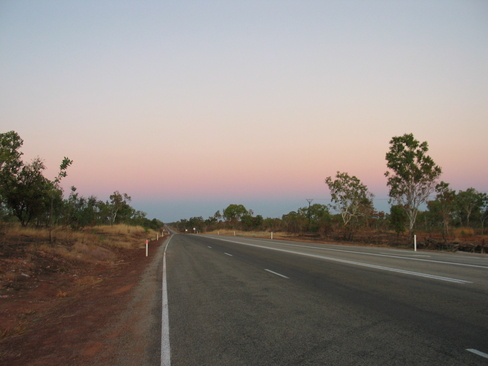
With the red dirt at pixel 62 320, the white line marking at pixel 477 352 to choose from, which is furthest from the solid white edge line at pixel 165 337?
the white line marking at pixel 477 352

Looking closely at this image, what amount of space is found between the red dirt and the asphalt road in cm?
124

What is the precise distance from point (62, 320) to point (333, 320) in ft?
19.5

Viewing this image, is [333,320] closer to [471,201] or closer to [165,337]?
[165,337]

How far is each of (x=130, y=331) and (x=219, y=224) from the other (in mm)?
111090

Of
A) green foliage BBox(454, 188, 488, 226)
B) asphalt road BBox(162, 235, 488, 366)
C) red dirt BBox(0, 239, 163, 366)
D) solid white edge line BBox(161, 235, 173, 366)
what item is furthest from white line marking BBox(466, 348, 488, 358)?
green foliage BBox(454, 188, 488, 226)

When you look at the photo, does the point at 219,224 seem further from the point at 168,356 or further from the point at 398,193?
the point at 168,356

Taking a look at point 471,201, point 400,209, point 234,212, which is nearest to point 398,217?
point 400,209

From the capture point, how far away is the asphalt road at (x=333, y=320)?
4.55 metres

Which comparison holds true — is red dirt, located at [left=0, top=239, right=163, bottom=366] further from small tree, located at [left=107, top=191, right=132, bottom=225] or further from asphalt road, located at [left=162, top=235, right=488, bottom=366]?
small tree, located at [left=107, top=191, right=132, bottom=225]

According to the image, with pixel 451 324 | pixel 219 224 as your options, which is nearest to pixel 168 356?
pixel 451 324

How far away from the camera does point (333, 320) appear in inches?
240

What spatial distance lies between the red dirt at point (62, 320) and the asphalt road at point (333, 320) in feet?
4.07

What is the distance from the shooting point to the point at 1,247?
1467 cm

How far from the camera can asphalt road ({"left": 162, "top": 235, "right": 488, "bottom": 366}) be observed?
4551 mm
